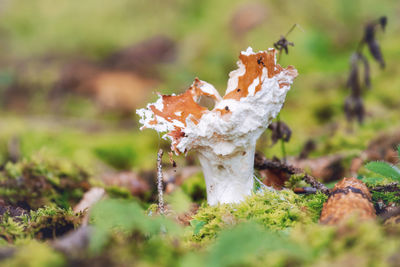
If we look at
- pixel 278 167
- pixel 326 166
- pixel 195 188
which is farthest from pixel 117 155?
pixel 278 167

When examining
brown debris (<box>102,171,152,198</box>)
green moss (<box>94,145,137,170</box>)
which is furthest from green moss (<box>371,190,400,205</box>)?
green moss (<box>94,145,137,170</box>)

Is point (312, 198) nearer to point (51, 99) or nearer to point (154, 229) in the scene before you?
point (154, 229)

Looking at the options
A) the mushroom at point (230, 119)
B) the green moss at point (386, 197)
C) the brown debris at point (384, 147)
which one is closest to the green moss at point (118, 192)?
the mushroom at point (230, 119)

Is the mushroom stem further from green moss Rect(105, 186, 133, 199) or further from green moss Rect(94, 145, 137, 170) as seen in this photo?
green moss Rect(94, 145, 137, 170)

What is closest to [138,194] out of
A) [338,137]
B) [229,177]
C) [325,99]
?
[229,177]

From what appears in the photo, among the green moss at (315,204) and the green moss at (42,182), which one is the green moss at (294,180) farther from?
the green moss at (42,182)

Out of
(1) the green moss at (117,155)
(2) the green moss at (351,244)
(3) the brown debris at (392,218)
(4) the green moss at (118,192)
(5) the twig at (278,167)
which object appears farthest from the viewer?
(1) the green moss at (117,155)
